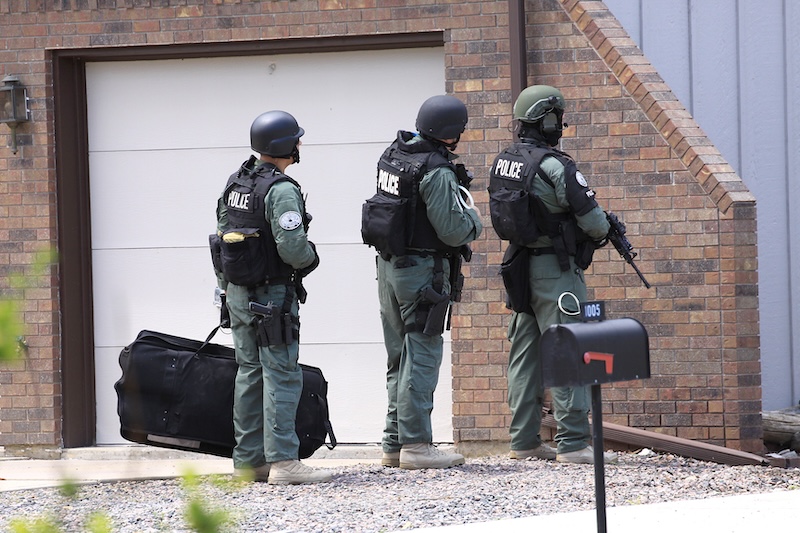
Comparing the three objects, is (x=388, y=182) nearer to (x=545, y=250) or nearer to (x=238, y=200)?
(x=238, y=200)

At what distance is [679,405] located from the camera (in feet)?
22.9

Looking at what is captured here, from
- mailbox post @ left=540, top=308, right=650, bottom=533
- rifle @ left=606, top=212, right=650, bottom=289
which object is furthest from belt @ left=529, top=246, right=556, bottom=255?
mailbox post @ left=540, top=308, right=650, bottom=533

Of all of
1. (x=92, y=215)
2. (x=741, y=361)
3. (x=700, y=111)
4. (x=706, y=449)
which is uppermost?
(x=700, y=111)

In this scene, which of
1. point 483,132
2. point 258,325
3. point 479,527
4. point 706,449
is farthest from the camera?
point 483,132

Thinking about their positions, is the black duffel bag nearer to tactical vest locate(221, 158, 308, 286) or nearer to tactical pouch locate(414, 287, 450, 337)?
tactical vest locate(221, 158, 308, 286)

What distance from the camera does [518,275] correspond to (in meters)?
6.24

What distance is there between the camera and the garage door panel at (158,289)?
771 cm

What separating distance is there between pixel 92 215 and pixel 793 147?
4.85 m

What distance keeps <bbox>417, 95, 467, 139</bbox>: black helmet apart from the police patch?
860 millimetres

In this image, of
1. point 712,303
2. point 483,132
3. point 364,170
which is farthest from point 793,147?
point 364,170

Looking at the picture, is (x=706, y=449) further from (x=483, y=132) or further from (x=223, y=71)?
(x=223, y=71)

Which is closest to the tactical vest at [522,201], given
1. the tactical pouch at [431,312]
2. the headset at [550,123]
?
the headset at [550,123]

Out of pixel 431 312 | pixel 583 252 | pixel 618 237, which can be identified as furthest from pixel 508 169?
pixel 431 312

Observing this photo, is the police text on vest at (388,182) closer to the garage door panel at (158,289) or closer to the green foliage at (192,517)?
the garage door panel at (158,289)
